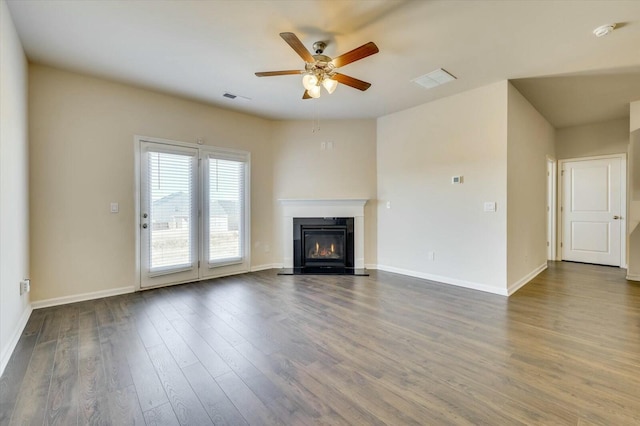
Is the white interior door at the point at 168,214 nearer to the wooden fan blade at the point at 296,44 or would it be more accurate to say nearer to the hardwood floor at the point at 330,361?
the hardwood floor at the point at 330,361

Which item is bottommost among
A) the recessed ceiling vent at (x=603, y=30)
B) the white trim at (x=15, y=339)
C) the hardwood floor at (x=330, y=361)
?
the hardwood floor at (x=330, y=361)

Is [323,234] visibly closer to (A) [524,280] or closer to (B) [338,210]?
(B) [338,210]

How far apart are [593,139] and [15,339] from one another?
29.7ft

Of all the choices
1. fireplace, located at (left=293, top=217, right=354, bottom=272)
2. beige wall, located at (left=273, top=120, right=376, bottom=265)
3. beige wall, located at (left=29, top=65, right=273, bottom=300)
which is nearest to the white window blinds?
beige wall, located at (left=273, top=120, right=376, bottom=265)

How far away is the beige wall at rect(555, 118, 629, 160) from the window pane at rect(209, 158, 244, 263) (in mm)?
6693

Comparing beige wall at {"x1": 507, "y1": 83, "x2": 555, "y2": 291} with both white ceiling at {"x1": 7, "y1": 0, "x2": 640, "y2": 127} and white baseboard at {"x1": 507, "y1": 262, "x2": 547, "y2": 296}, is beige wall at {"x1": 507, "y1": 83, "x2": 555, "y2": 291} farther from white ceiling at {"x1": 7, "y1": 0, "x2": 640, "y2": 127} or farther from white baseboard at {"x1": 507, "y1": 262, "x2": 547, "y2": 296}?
white ceiling at {"x1": 7, "y1": 0, "x2": 640, "y2": 127}

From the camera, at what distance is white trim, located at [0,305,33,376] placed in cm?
205

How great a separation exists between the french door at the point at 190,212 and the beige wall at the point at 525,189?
415cm

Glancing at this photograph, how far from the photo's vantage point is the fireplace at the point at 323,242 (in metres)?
5.21

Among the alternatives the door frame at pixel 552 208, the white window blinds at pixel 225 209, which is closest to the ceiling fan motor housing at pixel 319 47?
the white window blinds at pixel 225 209

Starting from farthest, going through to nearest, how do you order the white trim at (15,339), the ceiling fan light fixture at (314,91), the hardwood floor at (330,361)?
the ceiling fan light fixture at (314,91) < the white trim at (15,339) < the hardwood floor at (330,361)

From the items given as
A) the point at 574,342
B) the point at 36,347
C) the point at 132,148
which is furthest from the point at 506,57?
the point at 36,347

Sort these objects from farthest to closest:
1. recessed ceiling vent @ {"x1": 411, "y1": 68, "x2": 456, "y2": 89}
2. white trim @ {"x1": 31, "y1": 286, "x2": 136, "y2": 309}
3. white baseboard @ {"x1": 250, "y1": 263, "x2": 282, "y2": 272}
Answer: white baseboard @ {"x1": 250, "y1": 263, "x2": 282, "y2": 272}, recessed ceiling vent @ {"x1": 411, "y1": 68, "x2": 456, "y2": 89}, white trim @ {"x1": 31, "y1": 286, "x2": 136, "y2": 309}

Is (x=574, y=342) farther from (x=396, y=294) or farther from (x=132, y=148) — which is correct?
(x=132, y=148)
